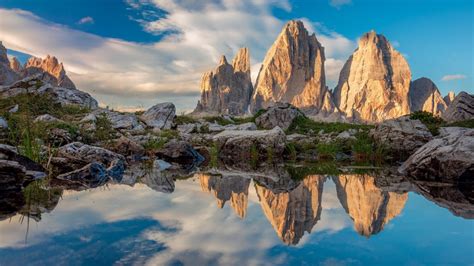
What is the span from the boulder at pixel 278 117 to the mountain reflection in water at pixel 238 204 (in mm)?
25410

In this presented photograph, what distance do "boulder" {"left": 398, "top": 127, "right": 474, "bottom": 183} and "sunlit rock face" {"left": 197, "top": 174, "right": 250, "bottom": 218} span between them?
416 cm

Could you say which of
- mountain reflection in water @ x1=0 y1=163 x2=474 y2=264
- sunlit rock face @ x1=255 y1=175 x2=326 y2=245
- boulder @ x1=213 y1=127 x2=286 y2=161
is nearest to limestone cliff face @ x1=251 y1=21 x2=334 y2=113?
boulder @ x1=213 y1=127 x2=286 y2=161

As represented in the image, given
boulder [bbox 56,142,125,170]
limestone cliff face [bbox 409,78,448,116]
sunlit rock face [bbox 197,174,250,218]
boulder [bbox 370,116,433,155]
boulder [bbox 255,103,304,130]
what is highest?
limestone cliff face [bbox 409,78,448,116]

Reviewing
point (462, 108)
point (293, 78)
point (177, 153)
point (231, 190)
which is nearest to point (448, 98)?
point (293, 78)

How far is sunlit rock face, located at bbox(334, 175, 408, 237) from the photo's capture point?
3785 millimetres

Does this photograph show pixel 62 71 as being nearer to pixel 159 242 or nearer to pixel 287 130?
pixel 287 130

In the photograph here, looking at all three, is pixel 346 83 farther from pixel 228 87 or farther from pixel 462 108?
pixel 462 108

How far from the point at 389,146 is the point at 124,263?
15845 millimetres

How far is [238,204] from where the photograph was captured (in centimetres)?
493

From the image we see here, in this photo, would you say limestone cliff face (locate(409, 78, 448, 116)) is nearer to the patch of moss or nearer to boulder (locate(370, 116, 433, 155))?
the patch of moss

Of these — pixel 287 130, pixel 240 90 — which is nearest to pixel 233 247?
pixel 287 130

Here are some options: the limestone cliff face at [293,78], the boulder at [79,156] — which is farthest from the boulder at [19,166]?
the limestone cliff face at [293,78]

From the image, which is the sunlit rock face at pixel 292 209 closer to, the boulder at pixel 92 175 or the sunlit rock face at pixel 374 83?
the boulder at pixel 92 175

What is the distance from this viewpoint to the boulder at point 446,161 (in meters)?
7.95
